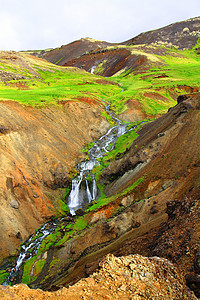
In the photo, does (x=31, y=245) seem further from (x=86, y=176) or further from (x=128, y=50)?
(x=128, y=50)

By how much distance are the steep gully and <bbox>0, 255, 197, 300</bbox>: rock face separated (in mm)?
11712

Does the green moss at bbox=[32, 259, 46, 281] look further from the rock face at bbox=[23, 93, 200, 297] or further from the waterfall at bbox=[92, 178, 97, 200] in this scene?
the waterfall at bbox=[92, 178, 97, 200]

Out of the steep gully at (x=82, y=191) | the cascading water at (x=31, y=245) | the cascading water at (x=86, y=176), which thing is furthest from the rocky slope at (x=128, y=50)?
the cascading water at (x=31, y=245)

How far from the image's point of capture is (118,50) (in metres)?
121

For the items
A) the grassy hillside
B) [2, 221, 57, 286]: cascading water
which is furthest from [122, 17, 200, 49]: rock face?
[2, 221, 57, 286]: cascading water

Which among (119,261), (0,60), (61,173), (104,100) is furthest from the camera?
(0,60)

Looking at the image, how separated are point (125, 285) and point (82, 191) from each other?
20.8 meters

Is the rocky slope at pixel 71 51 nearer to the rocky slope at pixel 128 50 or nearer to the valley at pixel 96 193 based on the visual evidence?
the rocky slope at pixel 128 50

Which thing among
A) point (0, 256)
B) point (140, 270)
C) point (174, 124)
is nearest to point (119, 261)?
point (140, 270)

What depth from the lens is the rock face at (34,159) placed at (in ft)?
72.8

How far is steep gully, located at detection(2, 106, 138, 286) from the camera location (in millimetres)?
19781

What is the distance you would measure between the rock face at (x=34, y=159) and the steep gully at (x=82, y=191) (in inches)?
40.3

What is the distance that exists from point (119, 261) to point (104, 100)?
49.3 m

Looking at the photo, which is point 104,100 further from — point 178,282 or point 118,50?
point 118,50
